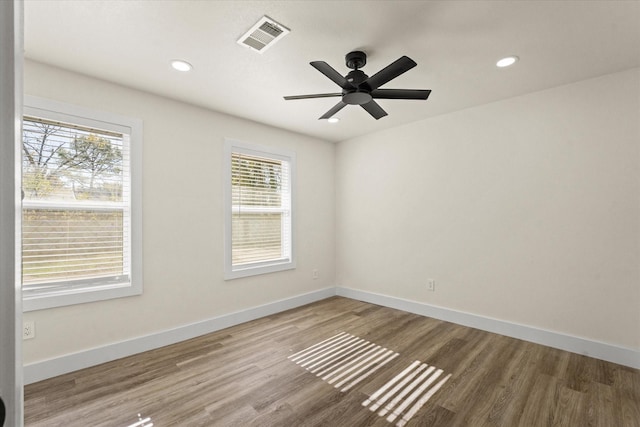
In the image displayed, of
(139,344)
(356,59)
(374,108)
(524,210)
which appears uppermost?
(356,59)

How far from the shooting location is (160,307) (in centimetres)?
294

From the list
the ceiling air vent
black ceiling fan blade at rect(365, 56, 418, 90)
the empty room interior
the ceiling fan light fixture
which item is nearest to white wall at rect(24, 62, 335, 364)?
the empty room interior

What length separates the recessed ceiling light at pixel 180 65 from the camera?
2.37m

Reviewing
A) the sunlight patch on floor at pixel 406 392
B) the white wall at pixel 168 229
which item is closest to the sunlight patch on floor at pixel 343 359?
the sunlight patch on floor at pixel 406 392

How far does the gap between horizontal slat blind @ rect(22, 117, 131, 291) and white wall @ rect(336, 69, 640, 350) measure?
318 centimetres

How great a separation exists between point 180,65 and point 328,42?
1.26 meters

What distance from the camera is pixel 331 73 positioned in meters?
2.04

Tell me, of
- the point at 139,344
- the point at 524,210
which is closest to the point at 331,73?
the point at 524,210

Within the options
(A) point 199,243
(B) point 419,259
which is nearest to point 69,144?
(A) point 199,243

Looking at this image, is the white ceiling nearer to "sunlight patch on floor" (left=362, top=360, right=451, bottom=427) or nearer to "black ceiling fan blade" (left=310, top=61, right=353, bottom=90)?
"black ceiling fan blade" (left=310, top=61, right=353, bottom=90)

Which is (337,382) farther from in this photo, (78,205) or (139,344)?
(78,205)

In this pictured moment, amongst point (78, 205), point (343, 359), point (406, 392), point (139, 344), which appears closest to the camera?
point (406, 392)

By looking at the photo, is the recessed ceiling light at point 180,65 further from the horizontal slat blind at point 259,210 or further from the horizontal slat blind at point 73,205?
the horizontal slat blind at point 259,210

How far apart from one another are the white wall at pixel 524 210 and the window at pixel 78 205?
3.11 meters
